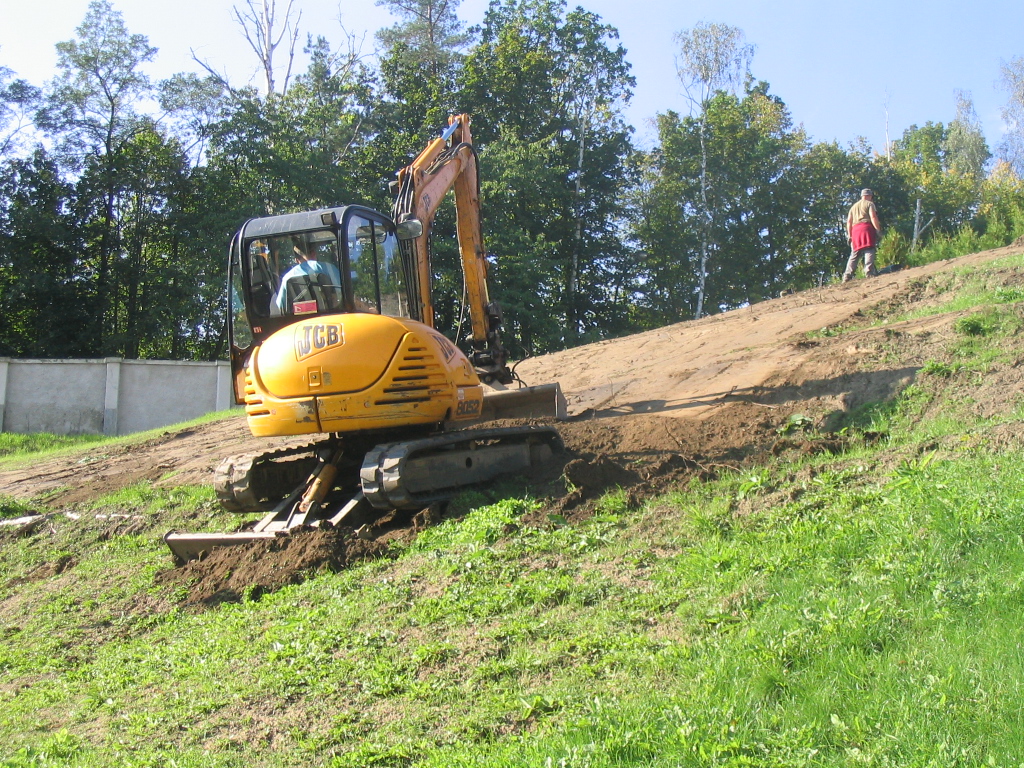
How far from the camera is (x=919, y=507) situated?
5391mm

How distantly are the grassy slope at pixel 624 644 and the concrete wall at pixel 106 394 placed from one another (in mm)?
15051

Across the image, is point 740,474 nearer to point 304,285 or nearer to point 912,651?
point 912,651

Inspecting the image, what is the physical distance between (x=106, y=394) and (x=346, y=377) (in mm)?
16438

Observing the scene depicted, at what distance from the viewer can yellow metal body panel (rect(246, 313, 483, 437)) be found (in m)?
7.44

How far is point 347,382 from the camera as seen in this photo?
7.43m

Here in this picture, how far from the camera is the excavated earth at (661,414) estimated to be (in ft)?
23.9

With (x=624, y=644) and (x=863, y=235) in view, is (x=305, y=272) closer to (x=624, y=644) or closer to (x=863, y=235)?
(x=624, y=644)

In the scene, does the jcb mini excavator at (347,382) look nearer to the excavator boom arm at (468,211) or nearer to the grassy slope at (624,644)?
the excavator boom arm at (468,211)

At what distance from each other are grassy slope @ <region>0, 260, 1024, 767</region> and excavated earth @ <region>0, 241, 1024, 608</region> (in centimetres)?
36

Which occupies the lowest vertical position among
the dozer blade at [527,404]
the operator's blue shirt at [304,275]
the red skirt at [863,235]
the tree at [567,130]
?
the dozer blade at [527,404]

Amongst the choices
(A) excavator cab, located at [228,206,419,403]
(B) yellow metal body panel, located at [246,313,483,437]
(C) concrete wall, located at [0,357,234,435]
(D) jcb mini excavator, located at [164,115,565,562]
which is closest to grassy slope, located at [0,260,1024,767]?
(D) jcb mini excavator, located at [164,115,565,562]

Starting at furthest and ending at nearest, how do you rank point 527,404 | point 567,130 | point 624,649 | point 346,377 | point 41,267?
1. point 567,130
2. point 41,267
3. point 527,404
4. point 346,377
5. point 624,649

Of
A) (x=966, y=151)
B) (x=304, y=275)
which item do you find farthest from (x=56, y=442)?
(x=966, y=151)

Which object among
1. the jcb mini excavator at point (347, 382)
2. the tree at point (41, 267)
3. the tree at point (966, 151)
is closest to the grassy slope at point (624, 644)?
the jcb mini excavator at point (347, 382)
